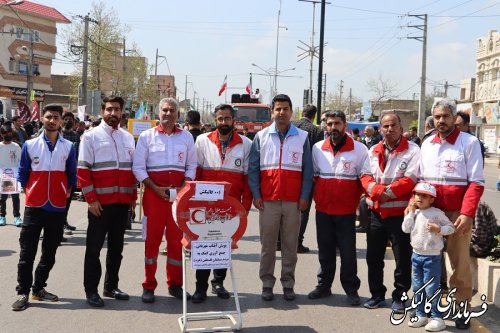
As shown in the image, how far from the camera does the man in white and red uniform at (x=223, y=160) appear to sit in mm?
6734

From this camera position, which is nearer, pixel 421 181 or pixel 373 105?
pixel 421 181

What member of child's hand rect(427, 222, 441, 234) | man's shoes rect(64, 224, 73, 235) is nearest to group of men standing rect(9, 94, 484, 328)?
child's hand rect(427, 222, 441, 234)

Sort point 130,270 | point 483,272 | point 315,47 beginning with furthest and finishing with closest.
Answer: point 315,47, point 130,270, point 483,272

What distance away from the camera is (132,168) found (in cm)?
653

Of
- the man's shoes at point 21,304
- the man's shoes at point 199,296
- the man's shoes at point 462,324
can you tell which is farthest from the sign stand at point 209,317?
the man's shoes at point 462,324

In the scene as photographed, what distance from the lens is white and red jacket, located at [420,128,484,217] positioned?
18.9 ft

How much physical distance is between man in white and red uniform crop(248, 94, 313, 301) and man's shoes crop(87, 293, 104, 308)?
5.95ft

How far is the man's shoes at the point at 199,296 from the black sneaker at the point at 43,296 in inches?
59.6

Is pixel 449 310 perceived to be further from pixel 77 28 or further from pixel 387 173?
pixel 77 28

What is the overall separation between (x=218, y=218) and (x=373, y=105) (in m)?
83.3

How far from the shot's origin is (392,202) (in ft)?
20.6

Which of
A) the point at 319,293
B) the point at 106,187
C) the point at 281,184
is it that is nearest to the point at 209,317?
the point at 319,293

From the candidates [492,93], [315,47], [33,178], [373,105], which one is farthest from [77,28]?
[373,105]

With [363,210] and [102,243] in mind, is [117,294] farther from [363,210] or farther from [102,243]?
[363,210]
